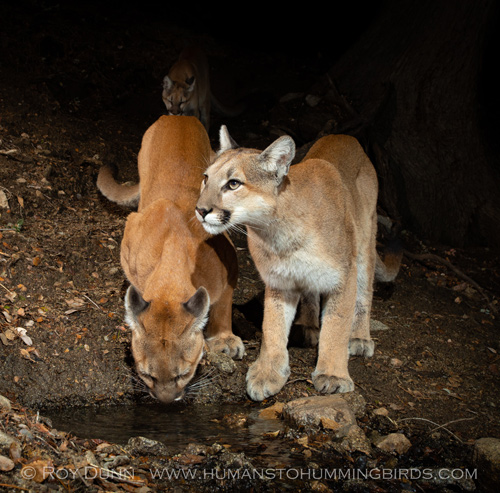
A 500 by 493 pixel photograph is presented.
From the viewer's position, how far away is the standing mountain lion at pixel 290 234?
177 inches

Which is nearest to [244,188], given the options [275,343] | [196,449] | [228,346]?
[275,343]

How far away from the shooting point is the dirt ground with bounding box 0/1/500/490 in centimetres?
499

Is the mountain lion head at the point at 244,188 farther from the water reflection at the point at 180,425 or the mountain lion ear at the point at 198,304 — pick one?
the water reflection at the point at 180,425

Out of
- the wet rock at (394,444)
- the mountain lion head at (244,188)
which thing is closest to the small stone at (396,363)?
the wet rock at (394,444)

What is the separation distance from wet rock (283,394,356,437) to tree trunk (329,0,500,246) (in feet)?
15.1

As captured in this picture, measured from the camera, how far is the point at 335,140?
238 inches

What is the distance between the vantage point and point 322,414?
4523 mm

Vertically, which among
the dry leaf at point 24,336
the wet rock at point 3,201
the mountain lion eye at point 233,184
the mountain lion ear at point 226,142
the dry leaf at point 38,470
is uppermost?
the mountain lion ear at point 226,142

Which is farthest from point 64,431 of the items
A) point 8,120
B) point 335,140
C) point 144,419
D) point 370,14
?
point 370,14

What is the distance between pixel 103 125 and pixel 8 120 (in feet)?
4.44

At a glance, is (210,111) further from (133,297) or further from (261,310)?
(133,297)

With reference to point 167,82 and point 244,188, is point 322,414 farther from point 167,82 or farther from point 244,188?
point 167,82

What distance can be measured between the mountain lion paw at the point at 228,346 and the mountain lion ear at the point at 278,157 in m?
1.71

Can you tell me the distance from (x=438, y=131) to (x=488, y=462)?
5451mm
